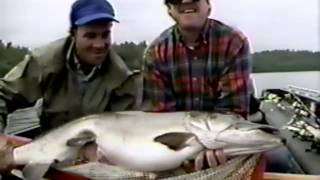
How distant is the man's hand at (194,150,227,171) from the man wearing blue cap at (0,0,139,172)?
0.39m

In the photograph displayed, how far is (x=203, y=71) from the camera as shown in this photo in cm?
164

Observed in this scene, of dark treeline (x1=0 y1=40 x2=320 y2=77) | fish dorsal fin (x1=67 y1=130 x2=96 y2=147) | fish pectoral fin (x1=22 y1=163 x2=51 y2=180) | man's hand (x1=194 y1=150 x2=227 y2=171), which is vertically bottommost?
fish pectoral fin (x1=22 y1=163 x2=51 y2=180)

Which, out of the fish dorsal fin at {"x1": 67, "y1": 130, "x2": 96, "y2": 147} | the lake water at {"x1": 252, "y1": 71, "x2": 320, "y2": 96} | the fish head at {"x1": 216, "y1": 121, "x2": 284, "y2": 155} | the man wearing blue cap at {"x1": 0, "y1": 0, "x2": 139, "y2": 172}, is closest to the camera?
the fish head at {"x1": 216, "y1": 121, "x2": 284, "y2": 155}

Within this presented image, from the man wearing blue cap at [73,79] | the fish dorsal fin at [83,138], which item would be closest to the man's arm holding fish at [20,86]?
the man wearing blue cap at [73,79]

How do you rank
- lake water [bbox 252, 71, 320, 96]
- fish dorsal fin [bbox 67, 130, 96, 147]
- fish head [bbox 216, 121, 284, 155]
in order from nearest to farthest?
fish head [bbox 216, 121, 284, 155], fish dorsal fin [bbox 67, 130, 96, 147], lake water [bbox 252, 71, 320, 96]

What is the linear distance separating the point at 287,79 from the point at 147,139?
432 millimetres

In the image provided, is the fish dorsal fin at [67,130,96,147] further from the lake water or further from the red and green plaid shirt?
the lake water

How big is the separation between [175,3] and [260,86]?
354 millimetres

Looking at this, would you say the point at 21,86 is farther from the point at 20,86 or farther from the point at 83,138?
the point at 83,138

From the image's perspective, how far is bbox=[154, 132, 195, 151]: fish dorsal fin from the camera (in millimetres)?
1480

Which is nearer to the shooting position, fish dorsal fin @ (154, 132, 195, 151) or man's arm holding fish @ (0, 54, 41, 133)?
fish dorsal fin @ (154, 132, 195, 151)

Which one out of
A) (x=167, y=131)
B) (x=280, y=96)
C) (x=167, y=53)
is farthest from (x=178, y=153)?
(x=280, y=96)

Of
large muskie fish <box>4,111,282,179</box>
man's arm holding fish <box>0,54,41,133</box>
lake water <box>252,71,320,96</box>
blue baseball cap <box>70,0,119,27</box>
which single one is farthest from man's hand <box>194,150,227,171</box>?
man's arm holding fish <box>0,54,41,133</box>

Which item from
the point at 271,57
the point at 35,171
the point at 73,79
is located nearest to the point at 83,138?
the point at 35,171
